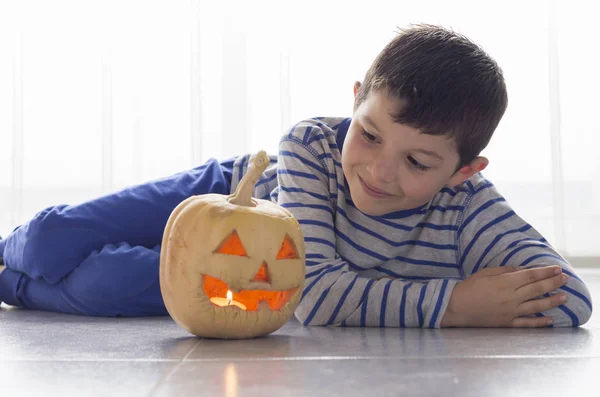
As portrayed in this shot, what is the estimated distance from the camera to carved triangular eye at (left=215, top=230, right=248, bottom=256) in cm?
94

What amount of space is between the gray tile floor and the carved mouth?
46mm

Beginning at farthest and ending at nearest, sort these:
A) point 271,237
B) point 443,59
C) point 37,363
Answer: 1. point 443,59
2. point 271,237
3. point 37,363

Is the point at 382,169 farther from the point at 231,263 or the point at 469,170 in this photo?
the point at 231,263

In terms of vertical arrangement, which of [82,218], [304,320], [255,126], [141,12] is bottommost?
[304,320]

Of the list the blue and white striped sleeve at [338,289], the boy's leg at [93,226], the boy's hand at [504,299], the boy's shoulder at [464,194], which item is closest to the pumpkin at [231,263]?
the blue and white striped sleeve at [338,289]

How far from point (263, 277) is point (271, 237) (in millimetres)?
56

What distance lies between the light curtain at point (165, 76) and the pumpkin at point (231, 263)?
1762 millimetres

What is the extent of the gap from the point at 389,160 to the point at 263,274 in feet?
0.88

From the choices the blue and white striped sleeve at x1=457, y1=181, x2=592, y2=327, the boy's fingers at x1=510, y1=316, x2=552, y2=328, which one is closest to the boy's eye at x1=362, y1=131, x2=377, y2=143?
the blue and white striped sleeve at x1=457, y1=181, x2=592, y2=327

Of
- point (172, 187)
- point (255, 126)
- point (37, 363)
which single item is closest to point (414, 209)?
point (172, 187)

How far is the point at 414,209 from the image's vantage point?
1271 millimetres

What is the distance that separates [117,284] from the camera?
1.38 m

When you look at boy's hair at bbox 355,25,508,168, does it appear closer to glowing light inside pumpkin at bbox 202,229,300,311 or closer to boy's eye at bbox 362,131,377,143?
boy's eye at bbox 362,131,377,143

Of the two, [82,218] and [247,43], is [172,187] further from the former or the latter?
[247,43]
